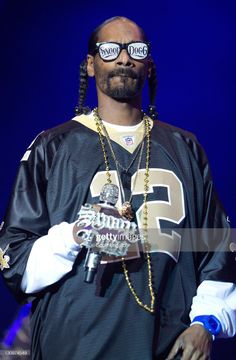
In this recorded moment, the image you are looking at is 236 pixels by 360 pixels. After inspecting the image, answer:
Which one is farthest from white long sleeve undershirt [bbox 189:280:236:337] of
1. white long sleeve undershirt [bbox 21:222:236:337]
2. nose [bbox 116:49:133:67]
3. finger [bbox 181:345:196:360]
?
nose [bbox 116:49:133:67]

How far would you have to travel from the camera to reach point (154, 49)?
3.40 metres

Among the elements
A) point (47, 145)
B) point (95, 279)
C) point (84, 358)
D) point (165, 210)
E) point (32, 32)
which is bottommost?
point (84, 358)

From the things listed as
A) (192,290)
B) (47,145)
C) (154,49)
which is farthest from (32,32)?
(192,290)

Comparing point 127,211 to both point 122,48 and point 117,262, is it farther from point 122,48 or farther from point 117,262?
point 122,48

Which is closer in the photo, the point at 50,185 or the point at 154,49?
the point at 50,185

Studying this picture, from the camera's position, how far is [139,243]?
91.6 inches

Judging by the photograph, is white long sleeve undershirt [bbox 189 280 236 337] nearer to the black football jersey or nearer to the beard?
the black football jersey

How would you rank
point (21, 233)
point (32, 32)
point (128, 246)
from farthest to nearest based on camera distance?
1. point (32, 32)
2. point (21, 233)
3. point (128, 246)

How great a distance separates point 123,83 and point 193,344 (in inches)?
34.1

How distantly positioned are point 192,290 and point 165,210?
259 millimetres

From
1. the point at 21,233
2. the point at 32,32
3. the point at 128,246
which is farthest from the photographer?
the point at 32,32

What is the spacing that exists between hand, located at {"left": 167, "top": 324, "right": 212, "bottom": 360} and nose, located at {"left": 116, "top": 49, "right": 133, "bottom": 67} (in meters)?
0.86

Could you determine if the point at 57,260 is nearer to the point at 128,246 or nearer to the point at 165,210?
the point at 128,246

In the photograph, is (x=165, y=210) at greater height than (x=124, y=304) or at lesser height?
greater
